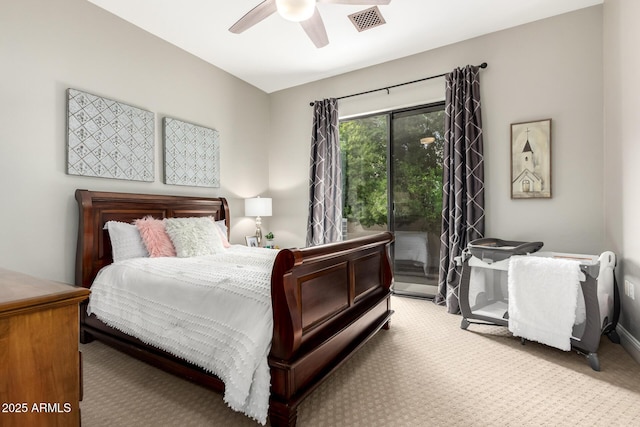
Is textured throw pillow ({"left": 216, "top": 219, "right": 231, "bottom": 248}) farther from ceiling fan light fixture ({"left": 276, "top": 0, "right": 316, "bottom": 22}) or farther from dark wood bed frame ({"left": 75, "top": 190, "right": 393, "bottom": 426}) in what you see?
ceiling fan light fixture ({"left": 276, "top": 0, "right": 316, "bottom": 22})

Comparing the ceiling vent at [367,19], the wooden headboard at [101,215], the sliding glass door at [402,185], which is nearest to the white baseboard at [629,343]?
the sliding glass door at [402,185]

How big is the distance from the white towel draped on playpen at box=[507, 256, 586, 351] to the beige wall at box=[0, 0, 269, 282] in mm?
3599

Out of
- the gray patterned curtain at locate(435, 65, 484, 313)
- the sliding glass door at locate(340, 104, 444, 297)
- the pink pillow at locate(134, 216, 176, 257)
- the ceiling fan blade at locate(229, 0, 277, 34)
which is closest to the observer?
the ceiling fan blade at locate(229, 0, 277, 34)

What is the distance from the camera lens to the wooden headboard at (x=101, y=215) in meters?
2.69

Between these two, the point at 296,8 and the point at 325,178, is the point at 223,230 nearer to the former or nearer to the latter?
the point at 325,178

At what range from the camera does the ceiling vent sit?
3.04 metres

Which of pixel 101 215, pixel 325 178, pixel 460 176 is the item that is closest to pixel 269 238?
pixel 325 178

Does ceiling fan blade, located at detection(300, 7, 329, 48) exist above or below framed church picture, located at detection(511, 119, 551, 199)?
above

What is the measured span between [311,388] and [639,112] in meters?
2.90

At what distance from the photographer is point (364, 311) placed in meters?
2.40

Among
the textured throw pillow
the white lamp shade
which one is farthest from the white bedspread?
the white lamp shade

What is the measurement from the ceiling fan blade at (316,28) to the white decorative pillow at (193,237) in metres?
2.10

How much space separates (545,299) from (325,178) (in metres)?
2.89

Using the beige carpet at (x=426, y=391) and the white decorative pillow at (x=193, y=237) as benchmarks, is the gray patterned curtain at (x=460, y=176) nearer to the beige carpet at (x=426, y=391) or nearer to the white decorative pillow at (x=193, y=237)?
the beige carpet at (x=426, y=391)
